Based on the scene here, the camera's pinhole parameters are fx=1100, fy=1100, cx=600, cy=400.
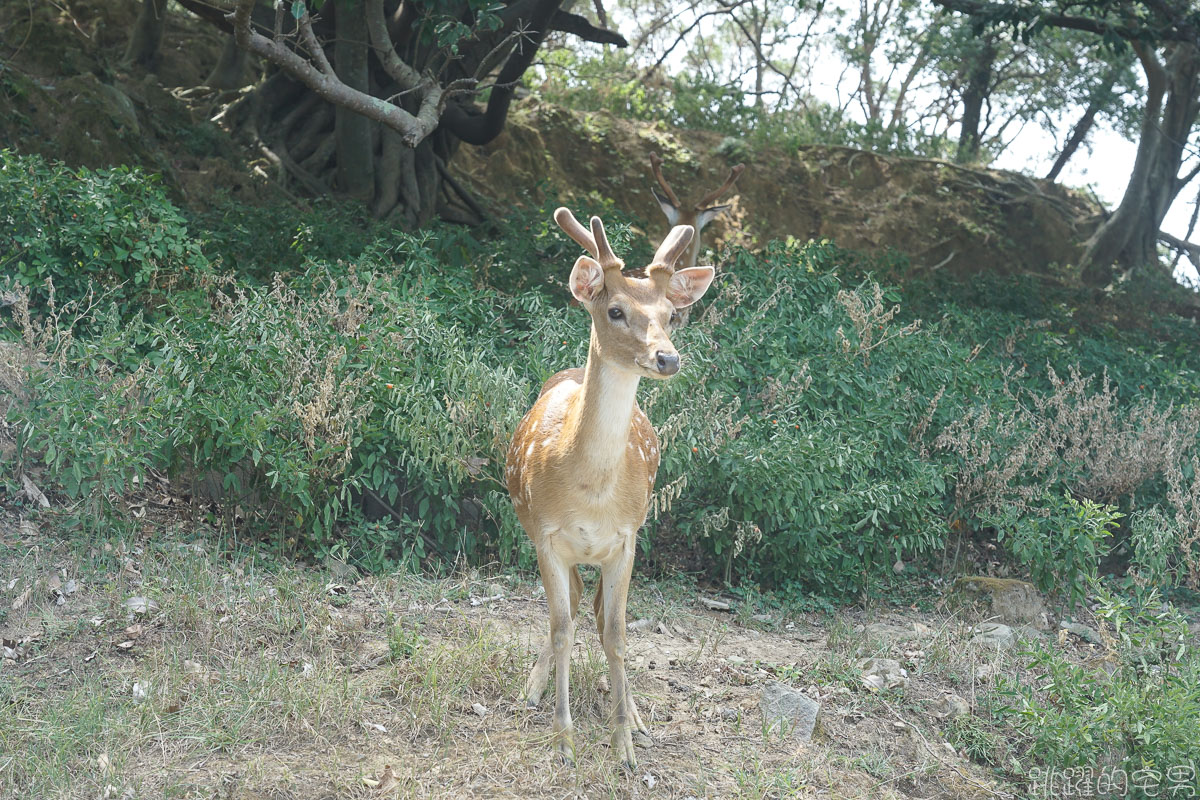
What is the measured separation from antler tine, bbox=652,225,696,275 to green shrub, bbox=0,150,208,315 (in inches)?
152

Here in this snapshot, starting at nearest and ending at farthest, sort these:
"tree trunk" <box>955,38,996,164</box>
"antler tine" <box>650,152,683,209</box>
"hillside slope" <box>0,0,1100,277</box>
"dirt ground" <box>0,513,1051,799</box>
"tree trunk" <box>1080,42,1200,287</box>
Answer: "dirt ground" <box>0,513,1051,799</box>, "hillside slope" <box>0,0,1100,277</box>, "antler tine" <box>650,152,683,209</box>, "tree trunk" <box>1080,42,1200,287</box>, "tree trunk" <box>955,38,996,164</box>

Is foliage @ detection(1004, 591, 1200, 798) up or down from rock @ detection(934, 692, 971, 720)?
up

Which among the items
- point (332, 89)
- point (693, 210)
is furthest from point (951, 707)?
point (693, 210)

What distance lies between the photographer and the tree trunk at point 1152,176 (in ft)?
47.2

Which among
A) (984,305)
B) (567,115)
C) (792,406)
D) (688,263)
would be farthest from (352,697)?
(567,115)

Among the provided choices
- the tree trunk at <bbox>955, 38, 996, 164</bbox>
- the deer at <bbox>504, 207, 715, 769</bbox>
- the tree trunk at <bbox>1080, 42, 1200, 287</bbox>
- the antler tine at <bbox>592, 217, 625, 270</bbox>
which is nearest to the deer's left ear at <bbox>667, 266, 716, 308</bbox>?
the deer at <bbox>504, 207, 715, 769</bbox>

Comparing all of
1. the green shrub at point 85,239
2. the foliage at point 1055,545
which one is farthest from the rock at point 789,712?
the green shrub at point 85,239

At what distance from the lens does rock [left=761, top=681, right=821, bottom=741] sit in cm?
493

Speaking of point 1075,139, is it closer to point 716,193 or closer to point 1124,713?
point 716,193

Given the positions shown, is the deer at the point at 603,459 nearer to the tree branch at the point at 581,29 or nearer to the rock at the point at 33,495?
the rock at the point at 33,495

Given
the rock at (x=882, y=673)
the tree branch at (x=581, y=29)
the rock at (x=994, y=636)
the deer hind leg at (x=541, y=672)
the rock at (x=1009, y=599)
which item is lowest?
the deer hind leg at (x=541, y=672)

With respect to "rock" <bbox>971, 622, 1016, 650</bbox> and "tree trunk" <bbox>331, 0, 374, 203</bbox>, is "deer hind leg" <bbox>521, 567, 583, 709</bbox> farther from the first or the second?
"tree trunk" <bbox>331, 0, 374, 203</bbox>

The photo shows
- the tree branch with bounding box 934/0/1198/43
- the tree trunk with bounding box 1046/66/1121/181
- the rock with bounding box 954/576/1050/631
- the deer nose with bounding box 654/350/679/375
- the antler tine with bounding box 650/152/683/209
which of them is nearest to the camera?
the deer nose with bounding box 654/350/679/375

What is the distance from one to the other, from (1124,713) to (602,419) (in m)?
2.56
